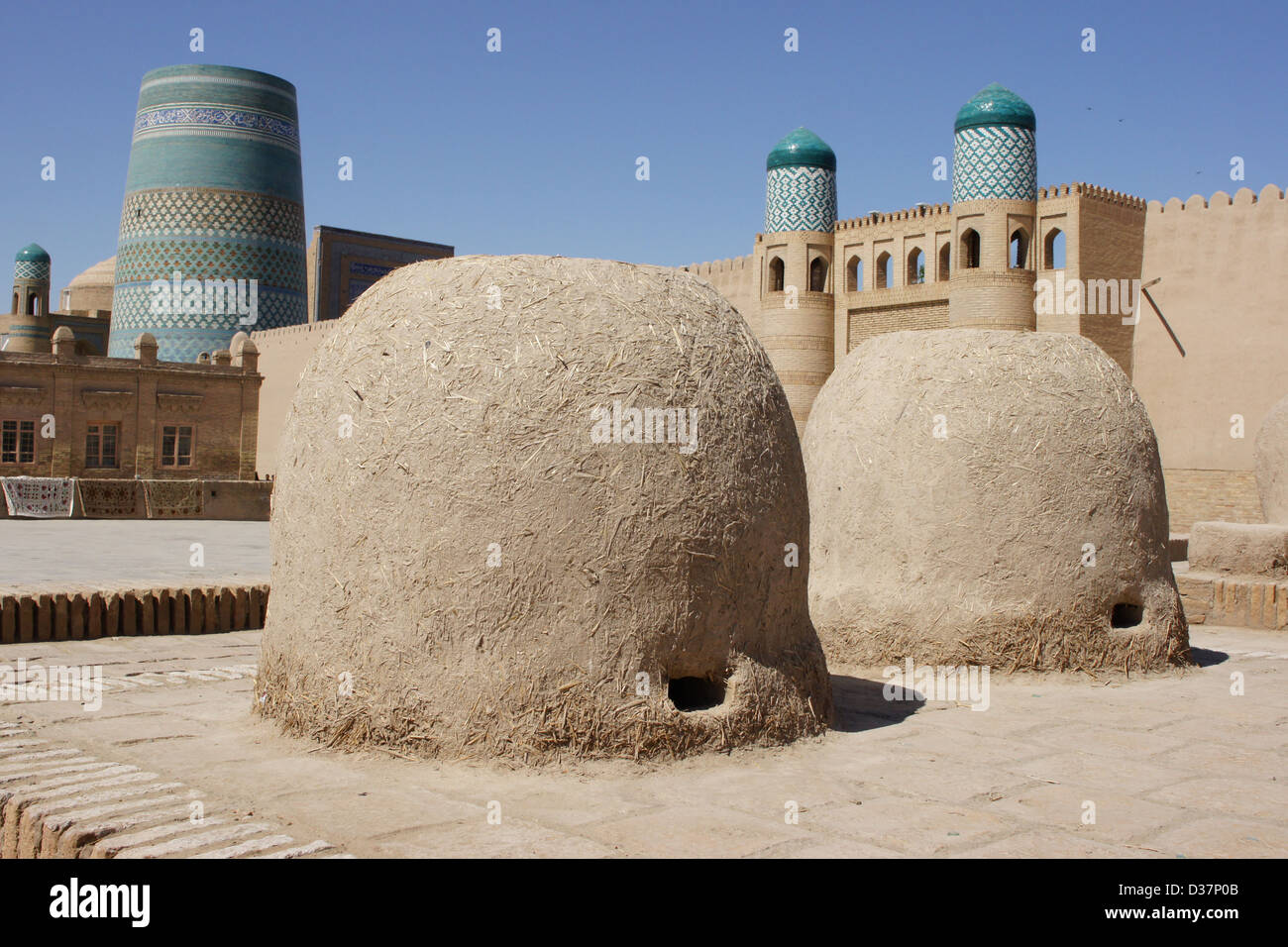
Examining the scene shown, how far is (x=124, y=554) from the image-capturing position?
1504cm

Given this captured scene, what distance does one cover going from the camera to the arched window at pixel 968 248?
1997 cm

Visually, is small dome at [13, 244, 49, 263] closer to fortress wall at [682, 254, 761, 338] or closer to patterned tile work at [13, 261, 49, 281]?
patterned tile work at [13, 261, 49, 281]

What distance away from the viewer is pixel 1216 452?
2192cm

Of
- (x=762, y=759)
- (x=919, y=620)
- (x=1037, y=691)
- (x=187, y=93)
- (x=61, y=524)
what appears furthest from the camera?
(x=187, y=93)

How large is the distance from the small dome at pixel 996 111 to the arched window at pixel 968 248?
2279 millimetres

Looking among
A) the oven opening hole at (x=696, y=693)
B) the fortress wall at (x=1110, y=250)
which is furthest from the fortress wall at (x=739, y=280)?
the oven opening hole at (x=696, y=693)

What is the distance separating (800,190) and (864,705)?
60.5 ft

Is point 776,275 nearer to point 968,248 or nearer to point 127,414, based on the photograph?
point 968,248

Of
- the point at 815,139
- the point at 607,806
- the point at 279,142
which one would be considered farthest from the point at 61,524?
the point at 607,806

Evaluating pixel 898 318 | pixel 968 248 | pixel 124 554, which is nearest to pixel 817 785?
pixel 124 554

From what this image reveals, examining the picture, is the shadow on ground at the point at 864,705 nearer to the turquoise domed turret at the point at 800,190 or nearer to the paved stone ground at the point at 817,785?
the paved stone ground at the point at 817,785

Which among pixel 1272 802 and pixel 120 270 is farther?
pixel 120 270

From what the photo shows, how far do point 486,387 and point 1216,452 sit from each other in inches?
796
